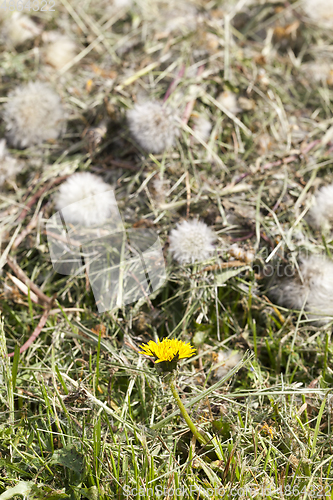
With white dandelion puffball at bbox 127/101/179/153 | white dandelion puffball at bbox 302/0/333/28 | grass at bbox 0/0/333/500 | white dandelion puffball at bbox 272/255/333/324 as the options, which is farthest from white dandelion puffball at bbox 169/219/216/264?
white dandelion puffball at bbox 302/0/333/28

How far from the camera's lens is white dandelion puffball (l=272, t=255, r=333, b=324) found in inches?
73.2

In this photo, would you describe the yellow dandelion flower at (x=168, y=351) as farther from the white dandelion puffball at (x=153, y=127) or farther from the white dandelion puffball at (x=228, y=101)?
the white dandelion puffball at (x=228, y=101)

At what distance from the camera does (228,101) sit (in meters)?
2.39

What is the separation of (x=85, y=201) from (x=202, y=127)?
2.57 ft

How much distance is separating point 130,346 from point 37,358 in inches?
15.6

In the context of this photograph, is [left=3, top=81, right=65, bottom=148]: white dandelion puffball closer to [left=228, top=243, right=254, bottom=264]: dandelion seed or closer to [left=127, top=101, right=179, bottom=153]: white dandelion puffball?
[left=127, top=101, right=179, bottom=153]: white dandelion puffball

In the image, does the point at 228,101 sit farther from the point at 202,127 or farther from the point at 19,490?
the point at 19,490

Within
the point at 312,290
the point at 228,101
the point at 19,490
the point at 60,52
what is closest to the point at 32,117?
the point at 60,52

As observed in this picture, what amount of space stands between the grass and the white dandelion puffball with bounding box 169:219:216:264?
0.05m

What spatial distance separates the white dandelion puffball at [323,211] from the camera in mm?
2031

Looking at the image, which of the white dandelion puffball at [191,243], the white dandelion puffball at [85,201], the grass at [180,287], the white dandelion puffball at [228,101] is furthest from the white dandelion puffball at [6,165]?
the white dandelion puffball at [228,101]

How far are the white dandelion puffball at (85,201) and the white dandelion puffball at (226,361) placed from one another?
33.7 inches

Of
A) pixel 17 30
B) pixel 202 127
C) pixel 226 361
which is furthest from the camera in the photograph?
pixel 17 30

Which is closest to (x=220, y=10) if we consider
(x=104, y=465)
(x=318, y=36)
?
(x=318, y=36)
